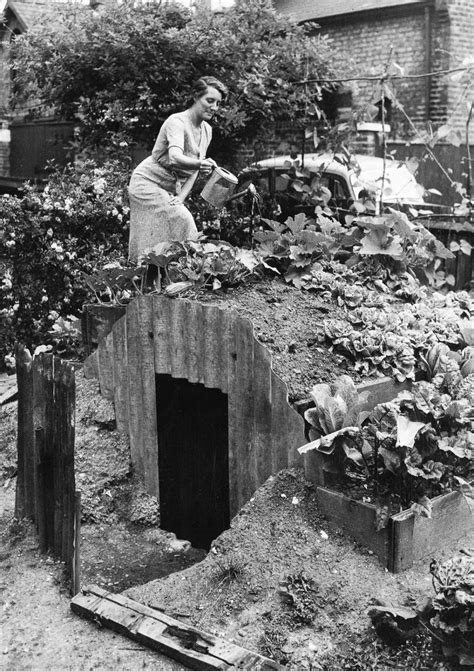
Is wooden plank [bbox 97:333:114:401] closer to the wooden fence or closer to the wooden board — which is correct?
the wooden board

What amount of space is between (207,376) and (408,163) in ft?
15.0

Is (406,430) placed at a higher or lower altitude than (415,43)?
lower

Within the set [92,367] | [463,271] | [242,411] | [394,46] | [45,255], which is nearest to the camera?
[242,411]

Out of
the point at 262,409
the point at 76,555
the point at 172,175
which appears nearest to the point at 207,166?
the point at 172,175

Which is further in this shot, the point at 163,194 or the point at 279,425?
the point at 163,194

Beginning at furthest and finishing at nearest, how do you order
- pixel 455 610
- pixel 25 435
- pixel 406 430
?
pixel 25 435 < pixel 406 430 < pixel 455 610

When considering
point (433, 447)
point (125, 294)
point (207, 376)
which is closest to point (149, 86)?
point (125, 294)

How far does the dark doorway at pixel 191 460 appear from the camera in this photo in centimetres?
539

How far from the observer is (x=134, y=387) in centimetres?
561

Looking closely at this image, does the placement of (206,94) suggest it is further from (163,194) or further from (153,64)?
(153,64)

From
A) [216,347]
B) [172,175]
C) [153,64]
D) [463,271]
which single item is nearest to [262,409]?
[216,347]

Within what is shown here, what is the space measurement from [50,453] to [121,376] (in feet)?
3.67

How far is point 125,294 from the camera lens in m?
6.23

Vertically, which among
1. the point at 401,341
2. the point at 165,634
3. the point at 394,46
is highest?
the point at 394,46
